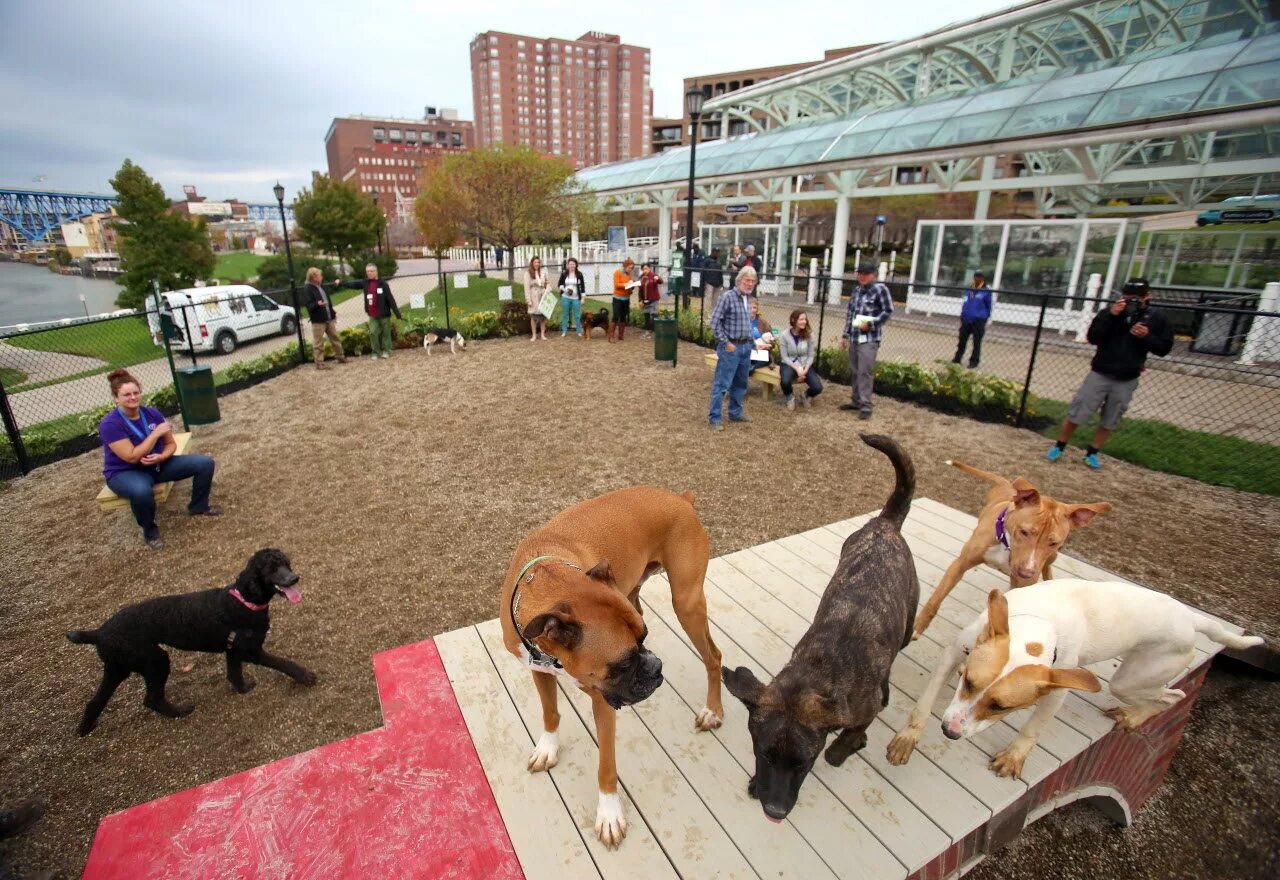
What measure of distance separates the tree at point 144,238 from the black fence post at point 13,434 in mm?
19488

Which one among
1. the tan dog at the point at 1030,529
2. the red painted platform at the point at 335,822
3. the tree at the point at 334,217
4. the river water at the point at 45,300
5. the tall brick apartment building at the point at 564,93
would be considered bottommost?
the river water at the point at 45,300

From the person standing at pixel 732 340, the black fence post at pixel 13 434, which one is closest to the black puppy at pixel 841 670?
the person standing at pixel 732 340

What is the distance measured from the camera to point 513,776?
2.58m

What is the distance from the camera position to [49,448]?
7.23m

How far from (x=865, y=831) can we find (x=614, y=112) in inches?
5742

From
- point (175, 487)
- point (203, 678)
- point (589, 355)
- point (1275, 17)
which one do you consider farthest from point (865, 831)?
point (1275, 17)

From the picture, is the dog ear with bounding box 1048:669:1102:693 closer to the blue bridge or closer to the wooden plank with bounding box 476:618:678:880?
the wooden plank with bounding box 476:618:678:880

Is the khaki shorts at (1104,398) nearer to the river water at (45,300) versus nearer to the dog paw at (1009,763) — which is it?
the dog paw at (1009,763)

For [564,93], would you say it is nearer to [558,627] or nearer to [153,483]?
[153,483]

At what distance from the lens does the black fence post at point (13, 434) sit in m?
6.34

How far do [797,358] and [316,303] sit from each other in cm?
891

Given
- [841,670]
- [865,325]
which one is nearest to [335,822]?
[841,670]

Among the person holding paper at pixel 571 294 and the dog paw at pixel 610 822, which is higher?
the person holding paper at pixel 571 294

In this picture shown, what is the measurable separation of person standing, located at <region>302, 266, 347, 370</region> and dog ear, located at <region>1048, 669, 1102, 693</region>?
1166 cm
